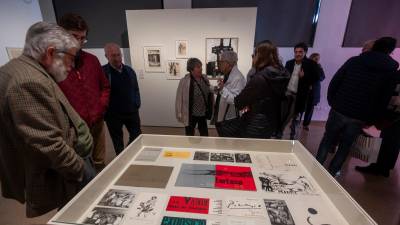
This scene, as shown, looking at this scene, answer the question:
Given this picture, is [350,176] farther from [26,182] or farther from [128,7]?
[128,7]

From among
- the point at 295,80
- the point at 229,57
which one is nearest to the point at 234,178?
the point at 229,57

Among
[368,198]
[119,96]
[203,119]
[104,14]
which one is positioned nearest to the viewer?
[368,198]

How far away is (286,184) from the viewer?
3.84 feet

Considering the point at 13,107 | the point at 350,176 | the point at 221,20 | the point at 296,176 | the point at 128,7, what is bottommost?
the point at 350,176

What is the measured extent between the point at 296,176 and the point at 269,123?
24.7 inches

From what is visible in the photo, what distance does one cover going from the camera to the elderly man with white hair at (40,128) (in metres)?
0.94

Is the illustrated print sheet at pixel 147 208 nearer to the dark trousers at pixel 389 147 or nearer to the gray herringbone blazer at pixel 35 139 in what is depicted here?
the gray herringbone blazer at pixel 35 139

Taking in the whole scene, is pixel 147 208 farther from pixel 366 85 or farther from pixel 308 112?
pixel 308 112

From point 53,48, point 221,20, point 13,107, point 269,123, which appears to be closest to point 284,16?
point 221,20

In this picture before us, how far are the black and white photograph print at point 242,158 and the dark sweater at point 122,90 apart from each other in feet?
5.07

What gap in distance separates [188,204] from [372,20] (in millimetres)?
4992

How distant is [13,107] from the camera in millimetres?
923

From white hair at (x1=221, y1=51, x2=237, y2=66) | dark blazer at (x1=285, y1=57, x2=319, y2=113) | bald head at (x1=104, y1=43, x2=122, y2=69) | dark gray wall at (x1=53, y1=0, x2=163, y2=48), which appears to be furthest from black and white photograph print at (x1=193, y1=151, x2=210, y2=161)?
dark gray wall at (x1=53, y1=0, x2=163, y2=48)

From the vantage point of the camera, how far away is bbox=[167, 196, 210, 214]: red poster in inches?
38.3
